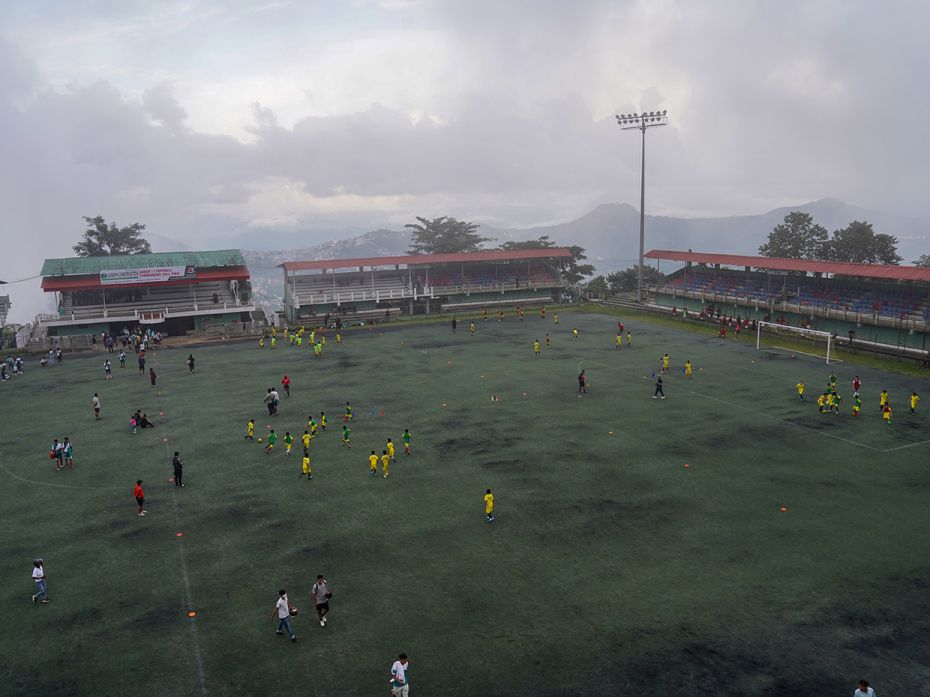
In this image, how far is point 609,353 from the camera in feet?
164

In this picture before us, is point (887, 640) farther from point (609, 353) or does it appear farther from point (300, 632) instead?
point (609, 353)

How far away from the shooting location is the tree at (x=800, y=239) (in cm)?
8812

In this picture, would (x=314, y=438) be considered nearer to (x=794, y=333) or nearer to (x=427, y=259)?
(x=794, y=333)

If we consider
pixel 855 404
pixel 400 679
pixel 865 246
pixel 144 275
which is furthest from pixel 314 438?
pixel 865 246

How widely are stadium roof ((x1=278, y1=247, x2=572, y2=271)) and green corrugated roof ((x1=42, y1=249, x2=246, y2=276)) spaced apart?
6723mm

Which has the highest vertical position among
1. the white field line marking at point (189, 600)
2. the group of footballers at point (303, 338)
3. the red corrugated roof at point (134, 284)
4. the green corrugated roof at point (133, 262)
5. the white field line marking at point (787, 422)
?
the green corrugated roof at point (133, 262)

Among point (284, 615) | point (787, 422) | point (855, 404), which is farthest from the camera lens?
point (855, 404)

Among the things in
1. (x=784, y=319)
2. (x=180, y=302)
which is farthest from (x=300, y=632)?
(x=180, y=302)

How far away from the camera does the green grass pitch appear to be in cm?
1494

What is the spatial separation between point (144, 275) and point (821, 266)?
63.9 meters

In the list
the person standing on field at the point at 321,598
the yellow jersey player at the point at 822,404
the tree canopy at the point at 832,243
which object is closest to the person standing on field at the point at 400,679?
the person standing on field at the point at 321,598

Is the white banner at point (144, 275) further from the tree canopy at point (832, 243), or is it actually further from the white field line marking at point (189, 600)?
the tree canopy at point (832, 243)

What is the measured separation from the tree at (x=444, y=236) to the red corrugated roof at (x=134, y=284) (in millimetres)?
41473

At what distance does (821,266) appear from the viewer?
184 ft
